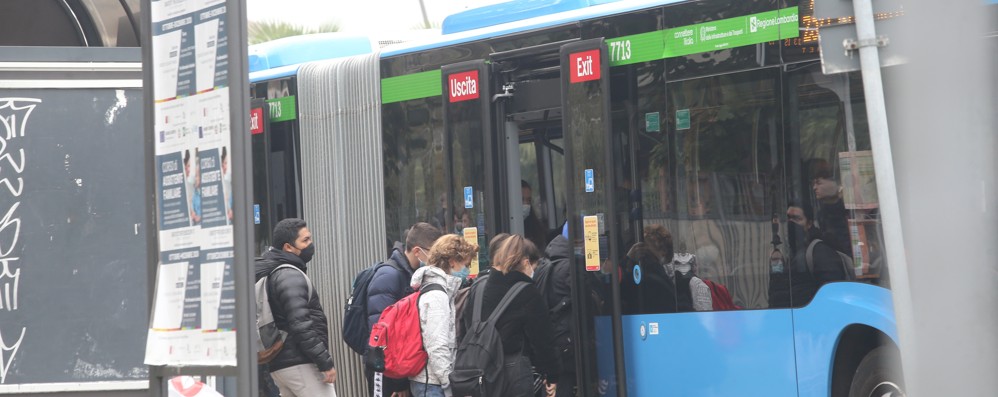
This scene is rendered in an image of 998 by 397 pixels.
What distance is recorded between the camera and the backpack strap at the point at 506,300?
729cm

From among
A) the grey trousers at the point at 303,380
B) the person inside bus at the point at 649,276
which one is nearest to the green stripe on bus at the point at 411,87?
the person inside bus at the point at 649,276

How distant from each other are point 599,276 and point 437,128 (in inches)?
82.2

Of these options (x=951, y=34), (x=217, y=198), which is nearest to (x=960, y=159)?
(x=951, y=34)

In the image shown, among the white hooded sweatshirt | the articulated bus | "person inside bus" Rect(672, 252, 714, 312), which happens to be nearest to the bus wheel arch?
the articulated bus

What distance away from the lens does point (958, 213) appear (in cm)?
212

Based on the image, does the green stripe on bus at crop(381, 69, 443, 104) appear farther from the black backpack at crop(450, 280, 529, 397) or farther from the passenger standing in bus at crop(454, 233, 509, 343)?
the black backpack at crop(450, 280, 529, 397)

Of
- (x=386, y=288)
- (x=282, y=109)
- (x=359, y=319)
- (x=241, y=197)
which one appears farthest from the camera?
(x=282, y=109)

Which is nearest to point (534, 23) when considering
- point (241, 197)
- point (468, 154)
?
point (468, 154)

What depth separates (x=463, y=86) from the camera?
970 cm

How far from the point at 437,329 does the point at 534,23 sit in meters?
2.83

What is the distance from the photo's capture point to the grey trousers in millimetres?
7684

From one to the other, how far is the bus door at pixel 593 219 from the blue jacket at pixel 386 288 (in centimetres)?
113

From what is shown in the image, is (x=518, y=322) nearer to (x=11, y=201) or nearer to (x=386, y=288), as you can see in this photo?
(x=386, y=288)

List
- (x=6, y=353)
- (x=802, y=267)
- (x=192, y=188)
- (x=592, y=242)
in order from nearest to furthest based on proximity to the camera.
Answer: (x=192, y=188) < (x=6, y=353) < (x=802, y=267) < (x=592, y=242)
